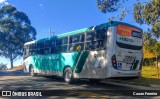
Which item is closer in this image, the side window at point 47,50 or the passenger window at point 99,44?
the passenger window at point 99,44

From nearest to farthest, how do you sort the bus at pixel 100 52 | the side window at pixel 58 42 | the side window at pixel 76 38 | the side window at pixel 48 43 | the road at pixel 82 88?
the road at pixel 82 88 < the bus at pixel 100 52 < the side window at pixel 76 38 < the side window at pixel 58 42 < the side window at pixel 48 43

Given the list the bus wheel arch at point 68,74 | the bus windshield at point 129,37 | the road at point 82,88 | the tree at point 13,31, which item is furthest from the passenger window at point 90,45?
the tree at point 13,31

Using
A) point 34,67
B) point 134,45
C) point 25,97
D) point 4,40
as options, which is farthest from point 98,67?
point 4,40

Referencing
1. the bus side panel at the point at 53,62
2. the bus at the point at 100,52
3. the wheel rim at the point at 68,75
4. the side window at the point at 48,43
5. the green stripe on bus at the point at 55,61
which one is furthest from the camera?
the side window at the point at 48,43

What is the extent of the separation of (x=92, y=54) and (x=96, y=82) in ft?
11.2

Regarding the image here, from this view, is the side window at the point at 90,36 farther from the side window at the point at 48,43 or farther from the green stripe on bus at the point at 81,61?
the side window at the point at 48,43

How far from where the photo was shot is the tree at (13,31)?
172 feet

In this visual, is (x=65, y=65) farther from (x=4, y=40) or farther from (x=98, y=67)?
(x=4, y=40)

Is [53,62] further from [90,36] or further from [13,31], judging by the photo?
[13,31]

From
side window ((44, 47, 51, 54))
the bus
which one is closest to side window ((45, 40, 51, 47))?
side window ((44, 47, 51, 54))

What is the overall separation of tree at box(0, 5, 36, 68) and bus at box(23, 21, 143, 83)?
36425mm

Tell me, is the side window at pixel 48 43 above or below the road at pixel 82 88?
above

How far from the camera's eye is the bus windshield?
13887 mm

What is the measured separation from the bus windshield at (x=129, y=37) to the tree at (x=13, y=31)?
40693 millimetres
